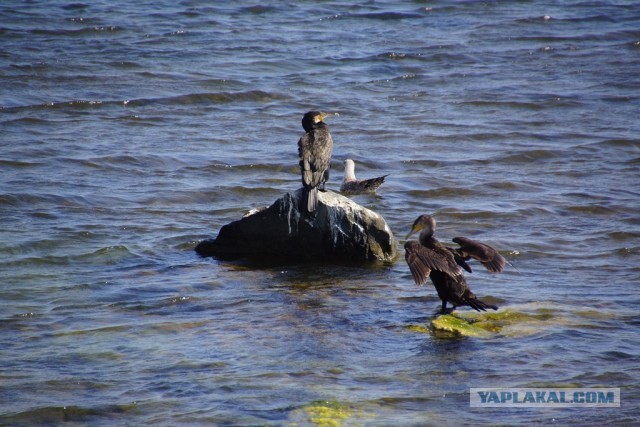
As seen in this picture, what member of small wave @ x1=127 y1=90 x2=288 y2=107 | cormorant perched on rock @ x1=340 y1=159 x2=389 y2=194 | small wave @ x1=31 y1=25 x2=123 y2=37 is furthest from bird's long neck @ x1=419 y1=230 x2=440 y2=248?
small wave @ x1=31 y1=25 x2=123 y2=37

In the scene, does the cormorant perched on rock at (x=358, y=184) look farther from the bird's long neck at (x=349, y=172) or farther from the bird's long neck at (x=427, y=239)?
the bird's long neck at (x=427, y=239)

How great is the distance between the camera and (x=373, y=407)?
214 inches

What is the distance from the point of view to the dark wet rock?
27.8 ft

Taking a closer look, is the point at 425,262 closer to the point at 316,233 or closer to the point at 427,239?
the point at 427,239

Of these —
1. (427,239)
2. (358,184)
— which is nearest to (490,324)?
(427,239)

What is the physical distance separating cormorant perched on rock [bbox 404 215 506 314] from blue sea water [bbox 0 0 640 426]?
0.28m

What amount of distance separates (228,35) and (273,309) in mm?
13476

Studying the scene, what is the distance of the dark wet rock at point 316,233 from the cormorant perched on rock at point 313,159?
0.28 ft

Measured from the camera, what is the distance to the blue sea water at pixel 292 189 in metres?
5.82

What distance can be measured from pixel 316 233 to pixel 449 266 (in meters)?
1.77

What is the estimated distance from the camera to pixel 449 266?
23.1 ft

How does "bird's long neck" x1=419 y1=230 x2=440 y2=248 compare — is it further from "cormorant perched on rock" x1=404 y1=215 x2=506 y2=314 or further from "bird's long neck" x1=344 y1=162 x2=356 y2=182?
"bird's long neck" x1=344 y1=162 x2=356 y2=182

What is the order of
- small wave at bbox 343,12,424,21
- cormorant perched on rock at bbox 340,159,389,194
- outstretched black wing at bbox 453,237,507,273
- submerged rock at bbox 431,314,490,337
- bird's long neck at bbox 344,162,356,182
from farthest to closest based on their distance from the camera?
small wave at bbox 343,12,424,21 < bird's long neck at bbox 344,162,356,182 < cormorant perched on rock at bbox 340,159,389,194 < outstretched black wing at bbox 453,237,507,273 < submerged rock at bbox 431,314,490,337

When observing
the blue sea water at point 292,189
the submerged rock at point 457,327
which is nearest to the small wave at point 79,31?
the blue sea water at point 292,189
